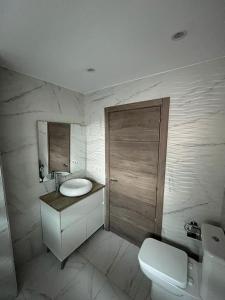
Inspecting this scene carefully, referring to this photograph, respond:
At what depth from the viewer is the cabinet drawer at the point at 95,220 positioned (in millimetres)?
1777

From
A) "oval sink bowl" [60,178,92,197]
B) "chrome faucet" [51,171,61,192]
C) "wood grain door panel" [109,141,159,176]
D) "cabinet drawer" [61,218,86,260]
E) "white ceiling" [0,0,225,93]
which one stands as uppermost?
"white ceiling" [0,0,225,93]

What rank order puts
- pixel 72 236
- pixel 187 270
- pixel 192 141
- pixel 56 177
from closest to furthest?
pixel 187 270
pixel 192 141
pixel 72 236
pixel 56 177

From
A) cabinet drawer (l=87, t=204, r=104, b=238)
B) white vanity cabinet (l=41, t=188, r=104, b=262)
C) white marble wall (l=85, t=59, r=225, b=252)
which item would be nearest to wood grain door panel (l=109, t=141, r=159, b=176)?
white marble wall (l=85, t=59, r=225, b=252)

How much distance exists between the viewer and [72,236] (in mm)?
1547

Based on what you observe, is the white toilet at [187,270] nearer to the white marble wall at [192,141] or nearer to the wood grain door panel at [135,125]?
the white marble wall at [192,141]

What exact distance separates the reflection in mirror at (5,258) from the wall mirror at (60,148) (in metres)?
0.50

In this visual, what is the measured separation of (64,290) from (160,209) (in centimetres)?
125

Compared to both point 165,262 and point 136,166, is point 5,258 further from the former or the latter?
point 136,166

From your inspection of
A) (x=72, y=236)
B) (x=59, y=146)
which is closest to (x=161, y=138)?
(x=59, y=146)

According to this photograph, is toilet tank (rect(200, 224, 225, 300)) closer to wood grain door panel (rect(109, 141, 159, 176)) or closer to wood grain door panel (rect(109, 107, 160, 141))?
wood grain door panel (rect(109, 141, 159, 176))

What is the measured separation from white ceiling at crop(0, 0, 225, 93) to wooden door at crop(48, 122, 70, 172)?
2.15 feet

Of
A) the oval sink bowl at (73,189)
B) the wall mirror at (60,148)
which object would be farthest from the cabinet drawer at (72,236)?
the wall mirror at (60,148)

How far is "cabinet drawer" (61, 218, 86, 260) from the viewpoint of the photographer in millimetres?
1466

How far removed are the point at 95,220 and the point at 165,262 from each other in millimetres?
1009
